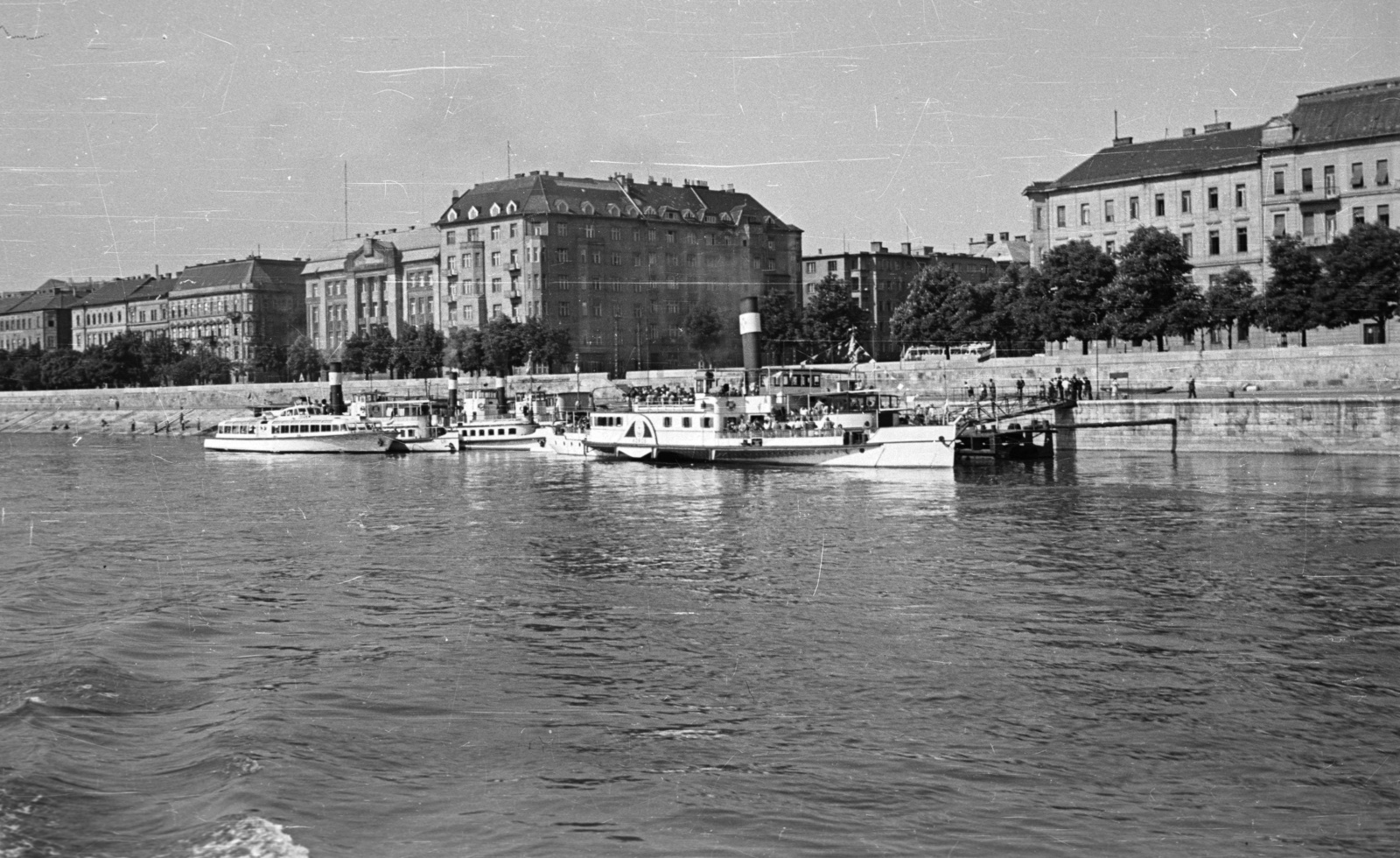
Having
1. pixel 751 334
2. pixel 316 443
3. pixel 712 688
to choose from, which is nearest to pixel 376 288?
pixel 316 443

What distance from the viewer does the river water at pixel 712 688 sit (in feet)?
40.2

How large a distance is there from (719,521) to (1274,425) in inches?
1074

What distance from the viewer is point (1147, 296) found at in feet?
244

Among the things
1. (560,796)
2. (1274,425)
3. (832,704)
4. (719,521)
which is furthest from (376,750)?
(1274,425)

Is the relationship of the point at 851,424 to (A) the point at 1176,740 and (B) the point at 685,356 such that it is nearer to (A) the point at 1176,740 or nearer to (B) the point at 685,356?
(A) the point at 1176,740

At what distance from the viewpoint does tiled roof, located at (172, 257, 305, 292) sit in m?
159

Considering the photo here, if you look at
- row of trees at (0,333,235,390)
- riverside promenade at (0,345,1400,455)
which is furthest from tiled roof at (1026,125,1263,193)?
row of trees at (0,333,235,390)

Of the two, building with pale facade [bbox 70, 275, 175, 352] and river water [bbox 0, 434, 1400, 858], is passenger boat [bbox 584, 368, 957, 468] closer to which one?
river water [bbox 0, 434, 1400, 858]

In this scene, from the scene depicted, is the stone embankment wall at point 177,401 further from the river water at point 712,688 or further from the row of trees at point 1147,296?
the river water at point 712,688

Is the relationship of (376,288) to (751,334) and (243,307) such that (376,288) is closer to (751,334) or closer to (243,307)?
(243,307)

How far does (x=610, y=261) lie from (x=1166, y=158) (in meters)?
46.2

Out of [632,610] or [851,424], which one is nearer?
[632,610]

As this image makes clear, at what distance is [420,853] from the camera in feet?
37.9

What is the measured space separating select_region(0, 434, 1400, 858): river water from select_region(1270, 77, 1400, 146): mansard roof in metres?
50.5
